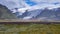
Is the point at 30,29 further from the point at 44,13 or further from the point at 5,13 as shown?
the point at 5,13

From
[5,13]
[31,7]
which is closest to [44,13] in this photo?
[31,7]

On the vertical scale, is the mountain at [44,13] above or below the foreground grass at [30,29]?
above

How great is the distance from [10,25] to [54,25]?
57 cm

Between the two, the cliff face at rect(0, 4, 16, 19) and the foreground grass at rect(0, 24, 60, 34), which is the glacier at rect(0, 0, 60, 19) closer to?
the cliff face at rect(0, 4, 16, 19)

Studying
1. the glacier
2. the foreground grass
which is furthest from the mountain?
the foreground grass

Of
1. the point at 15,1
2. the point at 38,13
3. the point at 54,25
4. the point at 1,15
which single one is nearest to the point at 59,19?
the point at 54,25

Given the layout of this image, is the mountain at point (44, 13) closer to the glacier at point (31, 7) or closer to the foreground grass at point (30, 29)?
the glacier at point (31, 7)

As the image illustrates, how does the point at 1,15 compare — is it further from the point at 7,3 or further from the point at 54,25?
the point at 54,25

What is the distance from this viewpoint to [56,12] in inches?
87.7

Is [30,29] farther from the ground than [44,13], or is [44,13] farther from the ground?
[44,13]

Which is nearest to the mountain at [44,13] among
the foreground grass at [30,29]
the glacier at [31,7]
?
the glacier at [31,7]

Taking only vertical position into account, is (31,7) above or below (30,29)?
above

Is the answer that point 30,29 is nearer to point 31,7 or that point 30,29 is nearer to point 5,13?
point 31,7

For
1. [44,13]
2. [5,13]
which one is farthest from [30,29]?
[5,13]
